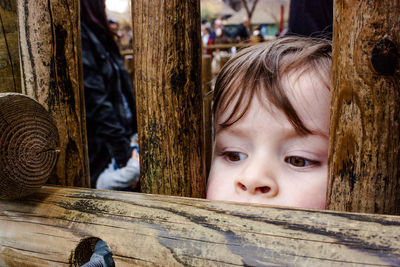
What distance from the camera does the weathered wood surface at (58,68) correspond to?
1063 millimetres

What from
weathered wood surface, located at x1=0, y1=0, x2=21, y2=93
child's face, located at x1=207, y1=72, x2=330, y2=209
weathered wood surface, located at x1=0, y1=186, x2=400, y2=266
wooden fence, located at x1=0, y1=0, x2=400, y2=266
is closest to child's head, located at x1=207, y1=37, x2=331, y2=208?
child's face, located at x1=207, y1=72, x2=330, y2=209

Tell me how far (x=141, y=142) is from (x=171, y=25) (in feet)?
1.12

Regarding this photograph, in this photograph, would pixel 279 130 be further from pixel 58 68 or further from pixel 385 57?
pixel 58 68

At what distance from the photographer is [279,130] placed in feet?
3.56

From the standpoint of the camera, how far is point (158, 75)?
0.94 metres

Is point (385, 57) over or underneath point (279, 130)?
over

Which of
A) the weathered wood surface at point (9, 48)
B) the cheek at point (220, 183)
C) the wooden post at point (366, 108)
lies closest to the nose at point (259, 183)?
the cheek at point (220, 183)

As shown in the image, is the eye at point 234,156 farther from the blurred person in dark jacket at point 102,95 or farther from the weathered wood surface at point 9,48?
the blurred person in dark jacket at point 102,95

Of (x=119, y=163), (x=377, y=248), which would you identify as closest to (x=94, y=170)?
(x=119, y=163)

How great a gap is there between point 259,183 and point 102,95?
1.43 metres

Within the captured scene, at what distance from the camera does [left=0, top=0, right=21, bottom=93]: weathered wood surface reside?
1180 millimetres

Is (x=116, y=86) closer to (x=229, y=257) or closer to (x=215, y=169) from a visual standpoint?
(x=215, y=169)

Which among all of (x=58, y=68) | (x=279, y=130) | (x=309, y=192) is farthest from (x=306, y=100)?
(x=58, y=68)

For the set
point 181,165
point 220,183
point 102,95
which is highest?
point 102,95
